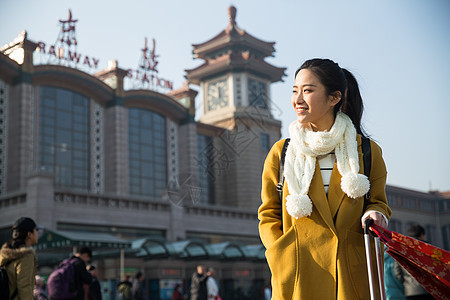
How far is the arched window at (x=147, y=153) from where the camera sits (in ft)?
134

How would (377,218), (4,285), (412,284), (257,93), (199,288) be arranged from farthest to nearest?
1. (257,93)
2. (199,288)
3. (412,284)
4. (4,285)
5. (377,218)

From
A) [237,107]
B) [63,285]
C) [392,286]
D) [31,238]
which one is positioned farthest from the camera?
[237,107]

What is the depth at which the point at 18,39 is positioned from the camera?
32625 mm

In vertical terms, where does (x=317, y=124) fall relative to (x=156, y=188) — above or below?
below

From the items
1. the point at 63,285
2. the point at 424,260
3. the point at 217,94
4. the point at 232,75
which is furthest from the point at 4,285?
the point at 217,94

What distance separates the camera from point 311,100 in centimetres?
317

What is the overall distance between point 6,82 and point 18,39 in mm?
3461

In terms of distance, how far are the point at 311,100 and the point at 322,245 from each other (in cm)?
77

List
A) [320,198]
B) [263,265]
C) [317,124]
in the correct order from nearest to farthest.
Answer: [320,198] → [317,124] → [263,265]

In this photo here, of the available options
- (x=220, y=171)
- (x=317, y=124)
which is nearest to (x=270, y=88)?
(x=220, y=171)

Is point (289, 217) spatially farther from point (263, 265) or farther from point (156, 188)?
point (156, 188)

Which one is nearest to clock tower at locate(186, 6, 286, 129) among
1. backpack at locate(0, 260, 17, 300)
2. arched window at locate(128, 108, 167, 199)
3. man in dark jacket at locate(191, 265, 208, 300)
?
arched window at locate(128, 108, 167, 199)

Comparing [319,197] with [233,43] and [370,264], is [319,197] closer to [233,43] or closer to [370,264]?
[370,264]

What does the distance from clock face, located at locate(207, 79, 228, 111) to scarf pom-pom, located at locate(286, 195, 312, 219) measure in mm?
49868
